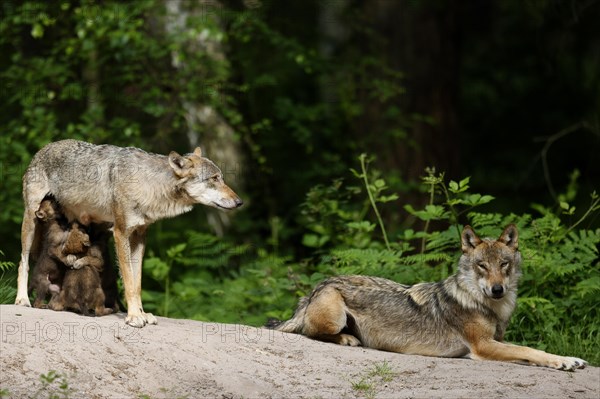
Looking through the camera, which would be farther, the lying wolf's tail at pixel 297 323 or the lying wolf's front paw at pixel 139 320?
the lying wolf's tail at pixel 297 323

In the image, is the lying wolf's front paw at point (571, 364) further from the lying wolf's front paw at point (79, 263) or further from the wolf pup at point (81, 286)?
the lying wolf's front paw at point (79, 263)

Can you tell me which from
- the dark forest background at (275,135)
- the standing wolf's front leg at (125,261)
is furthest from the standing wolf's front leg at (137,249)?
the dark forest background at (275,135)

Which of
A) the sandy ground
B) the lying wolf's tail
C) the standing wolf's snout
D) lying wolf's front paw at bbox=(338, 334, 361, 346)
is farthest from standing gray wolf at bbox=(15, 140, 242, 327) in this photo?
the standing wolf's snout

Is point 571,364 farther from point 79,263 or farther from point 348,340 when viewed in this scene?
point 79,263

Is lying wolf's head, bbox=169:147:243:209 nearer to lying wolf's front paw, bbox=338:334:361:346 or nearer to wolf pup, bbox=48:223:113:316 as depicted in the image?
wolf pup, bbox=48:223:113:316

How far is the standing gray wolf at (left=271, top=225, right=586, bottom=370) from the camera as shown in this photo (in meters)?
7.71

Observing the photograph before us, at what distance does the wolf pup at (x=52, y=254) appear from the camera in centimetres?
815

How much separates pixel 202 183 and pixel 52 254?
58.8 inches

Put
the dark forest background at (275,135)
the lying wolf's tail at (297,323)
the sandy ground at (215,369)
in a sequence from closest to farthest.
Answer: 1. the sandy ground at (215,369)
2. the lying wolf's tail at (297,323)
3. the dark forest background at (275,135)

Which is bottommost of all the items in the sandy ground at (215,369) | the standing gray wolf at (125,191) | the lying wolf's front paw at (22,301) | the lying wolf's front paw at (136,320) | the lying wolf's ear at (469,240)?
the sandy ground at (215,369)

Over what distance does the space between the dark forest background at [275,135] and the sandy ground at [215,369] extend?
1.84 metres

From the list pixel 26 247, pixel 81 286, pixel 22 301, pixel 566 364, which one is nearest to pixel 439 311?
pixel 566 364

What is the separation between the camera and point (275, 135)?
17.2m

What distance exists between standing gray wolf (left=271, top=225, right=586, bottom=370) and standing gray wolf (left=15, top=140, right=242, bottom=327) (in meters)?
1.26
